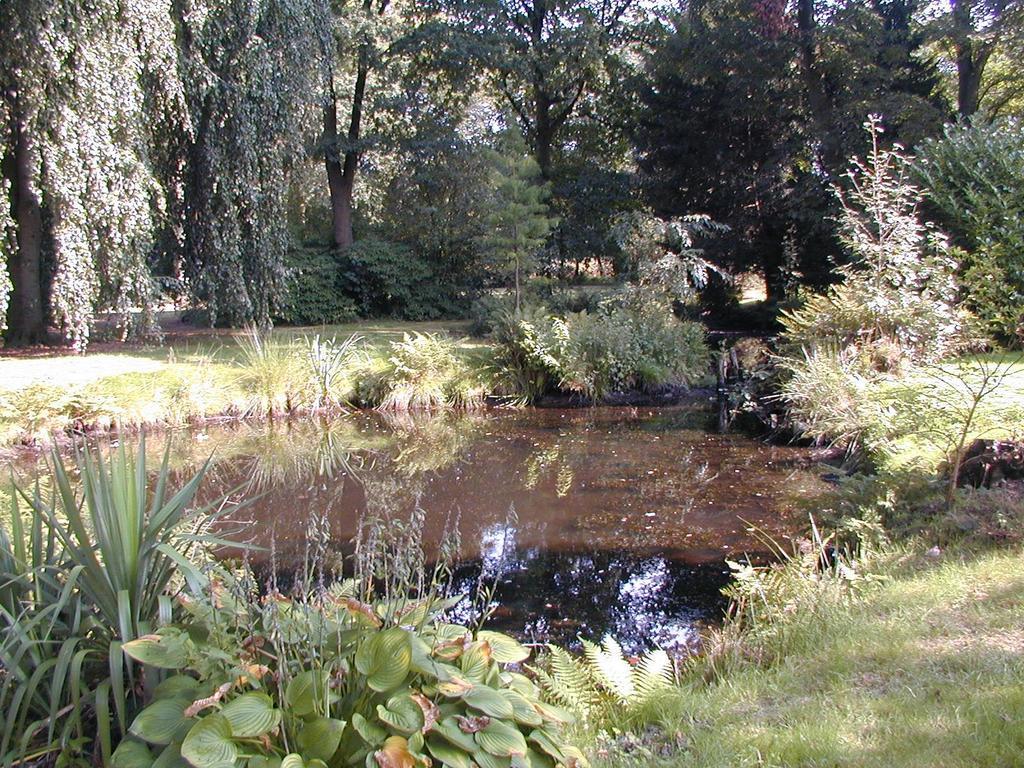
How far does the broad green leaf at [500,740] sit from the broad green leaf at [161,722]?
72cm

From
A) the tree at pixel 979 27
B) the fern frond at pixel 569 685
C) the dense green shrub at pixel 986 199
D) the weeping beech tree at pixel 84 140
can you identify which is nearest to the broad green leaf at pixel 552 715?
the fern frond at pixel 569 685

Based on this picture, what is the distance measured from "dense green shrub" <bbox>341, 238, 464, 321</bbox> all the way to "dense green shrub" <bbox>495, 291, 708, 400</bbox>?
715 centimetres

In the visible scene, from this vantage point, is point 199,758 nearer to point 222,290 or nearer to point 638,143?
point 222,290

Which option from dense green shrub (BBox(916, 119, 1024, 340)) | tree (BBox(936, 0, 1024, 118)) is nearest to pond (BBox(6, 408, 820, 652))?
dense green shrub (BBox(916, 119, 1024, 340))

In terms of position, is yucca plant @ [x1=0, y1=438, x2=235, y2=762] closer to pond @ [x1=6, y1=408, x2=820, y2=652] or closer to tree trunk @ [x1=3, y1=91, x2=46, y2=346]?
pond @ [x1=6, y1=408, x2=820, y2=652]

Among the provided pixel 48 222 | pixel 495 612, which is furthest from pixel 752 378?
pixel 48 222

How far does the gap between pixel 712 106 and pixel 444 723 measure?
18775mm

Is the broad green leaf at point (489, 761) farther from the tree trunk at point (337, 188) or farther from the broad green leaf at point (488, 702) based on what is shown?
the tree trunk at point (337, 188)

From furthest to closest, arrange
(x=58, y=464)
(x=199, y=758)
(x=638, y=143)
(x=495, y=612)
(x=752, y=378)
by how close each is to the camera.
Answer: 1. (x=638, y=143)
2. (x=752, y=378)
3. (x=495, y=612)
4. (x=58, y=464)
5. (x=199, y=758)

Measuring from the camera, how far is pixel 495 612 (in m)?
4.43

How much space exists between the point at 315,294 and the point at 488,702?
632 inches

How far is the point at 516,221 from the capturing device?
47.0ft

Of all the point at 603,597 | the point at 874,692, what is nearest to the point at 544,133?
the point at 603,597

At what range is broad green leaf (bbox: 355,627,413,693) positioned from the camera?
199 cm
